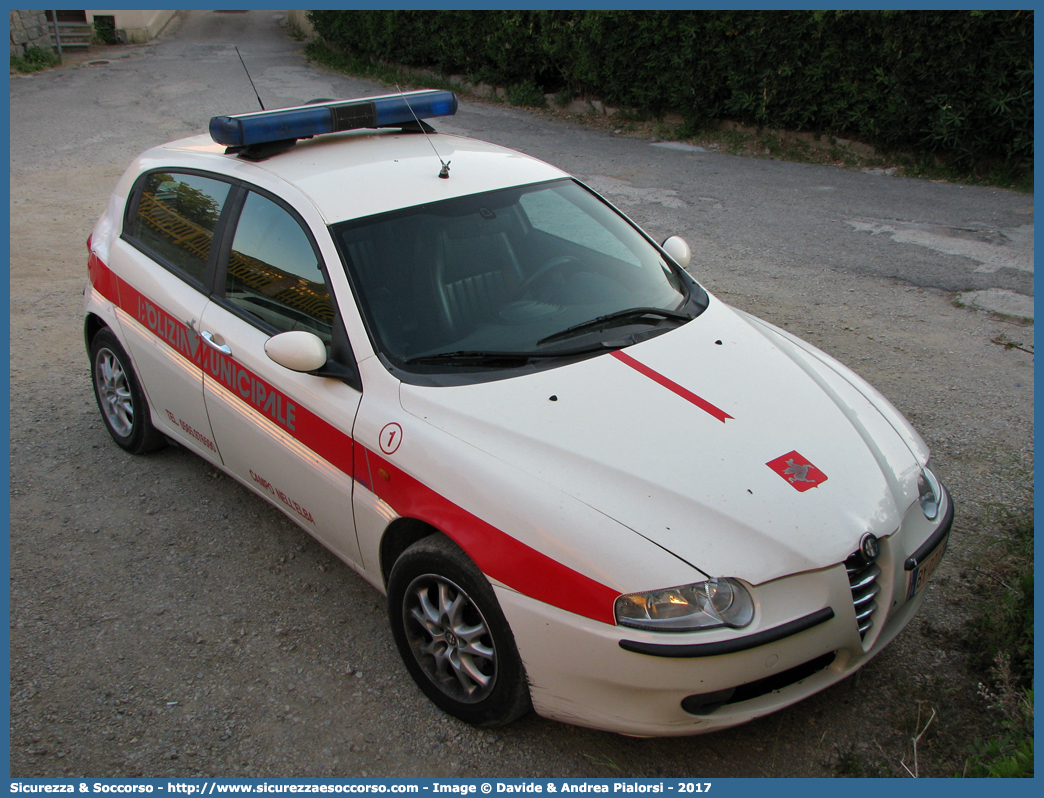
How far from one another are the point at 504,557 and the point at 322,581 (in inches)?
56.4

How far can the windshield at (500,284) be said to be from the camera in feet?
10.0

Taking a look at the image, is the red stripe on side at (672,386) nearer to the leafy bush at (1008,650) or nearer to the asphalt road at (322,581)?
the asphalt road at (322,581)

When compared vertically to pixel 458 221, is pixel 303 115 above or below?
above

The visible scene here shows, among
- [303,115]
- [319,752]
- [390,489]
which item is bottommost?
[319,752]

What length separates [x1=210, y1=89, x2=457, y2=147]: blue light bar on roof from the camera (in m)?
3.55

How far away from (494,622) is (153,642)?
1576 millimetres

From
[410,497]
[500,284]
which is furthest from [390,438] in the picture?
[500,284]

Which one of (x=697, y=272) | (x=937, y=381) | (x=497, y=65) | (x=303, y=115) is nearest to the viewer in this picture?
(x=303, y=115)

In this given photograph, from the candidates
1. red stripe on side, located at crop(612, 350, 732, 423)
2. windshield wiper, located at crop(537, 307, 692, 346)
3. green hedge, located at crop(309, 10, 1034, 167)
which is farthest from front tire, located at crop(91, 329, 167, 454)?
green hedge, located at crop(309, 10, 1034, 167)

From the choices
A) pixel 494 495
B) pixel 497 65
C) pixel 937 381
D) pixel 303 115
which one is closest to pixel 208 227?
pixel 303 115

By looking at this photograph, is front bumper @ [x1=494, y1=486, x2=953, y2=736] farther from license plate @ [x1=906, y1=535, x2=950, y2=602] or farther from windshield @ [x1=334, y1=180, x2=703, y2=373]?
windshield @ [x1=334, y1=180, x2=703, y2=373]

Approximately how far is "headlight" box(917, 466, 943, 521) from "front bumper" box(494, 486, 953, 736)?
1.00 ft

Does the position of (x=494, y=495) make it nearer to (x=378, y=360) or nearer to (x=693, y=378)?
(x=378, y=360)

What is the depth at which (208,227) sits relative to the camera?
3.76 m
